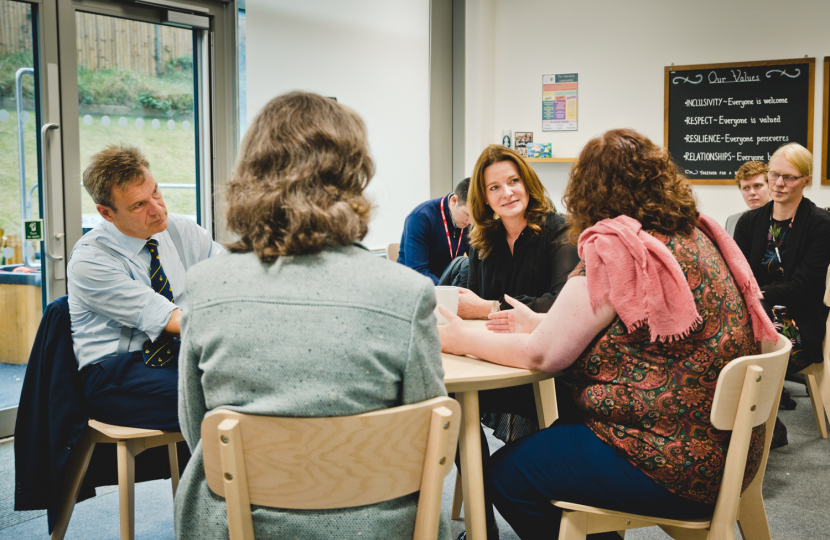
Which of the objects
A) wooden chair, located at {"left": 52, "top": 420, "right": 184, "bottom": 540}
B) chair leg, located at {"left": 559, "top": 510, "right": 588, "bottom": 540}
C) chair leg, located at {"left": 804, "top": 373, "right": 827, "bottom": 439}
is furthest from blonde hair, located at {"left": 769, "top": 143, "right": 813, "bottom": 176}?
wooden chair, located at {"left": 52, "top": 420, "right": 184, "bottom": 540}

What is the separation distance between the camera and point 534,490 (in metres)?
1.43

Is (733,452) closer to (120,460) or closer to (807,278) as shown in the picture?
(120,460)

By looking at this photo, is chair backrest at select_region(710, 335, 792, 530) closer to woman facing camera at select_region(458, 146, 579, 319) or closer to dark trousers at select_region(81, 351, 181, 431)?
woman facing camera at select_region(458, 146, 579, 319)

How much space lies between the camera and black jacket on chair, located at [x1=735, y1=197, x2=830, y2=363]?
9.47 feet

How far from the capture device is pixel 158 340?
74.0 inches

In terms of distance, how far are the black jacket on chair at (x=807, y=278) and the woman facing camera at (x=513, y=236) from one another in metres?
1.41

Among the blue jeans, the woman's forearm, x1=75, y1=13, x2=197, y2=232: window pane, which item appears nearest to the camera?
the blue jeans

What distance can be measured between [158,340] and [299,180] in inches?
41.8

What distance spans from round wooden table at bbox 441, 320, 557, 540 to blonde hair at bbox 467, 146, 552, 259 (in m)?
0.83

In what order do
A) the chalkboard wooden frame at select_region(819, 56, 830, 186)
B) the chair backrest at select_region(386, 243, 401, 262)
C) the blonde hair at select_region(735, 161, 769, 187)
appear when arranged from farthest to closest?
1. the chalkboard wooden frame at select_region(819, 56, 830, 186)
2. the blonde hair at select_region(735, 161, 769, 187)
3. the chair backrest at select_region(386, 243, 401, 262)

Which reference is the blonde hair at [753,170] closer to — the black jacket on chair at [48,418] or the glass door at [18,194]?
the black jacket on chair at [48,418]

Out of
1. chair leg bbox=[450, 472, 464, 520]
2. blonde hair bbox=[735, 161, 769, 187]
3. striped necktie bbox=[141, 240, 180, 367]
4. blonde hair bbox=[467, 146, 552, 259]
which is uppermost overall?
blonde hair bbox=[735, 161, 769, 187]

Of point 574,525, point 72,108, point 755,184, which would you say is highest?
point 72,108

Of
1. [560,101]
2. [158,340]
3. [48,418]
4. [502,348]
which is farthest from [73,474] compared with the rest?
[560,101]
